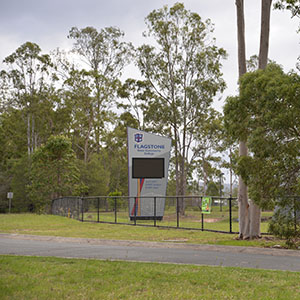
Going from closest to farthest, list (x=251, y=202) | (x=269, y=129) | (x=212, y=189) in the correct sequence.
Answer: (x=269, y=129)
(x=251, y=202)
(x=212, y=189)

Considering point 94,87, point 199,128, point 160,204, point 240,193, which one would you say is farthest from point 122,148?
point 240,193

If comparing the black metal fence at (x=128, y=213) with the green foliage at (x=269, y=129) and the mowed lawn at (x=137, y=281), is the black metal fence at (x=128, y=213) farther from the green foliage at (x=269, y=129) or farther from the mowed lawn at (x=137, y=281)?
the mowed lawn at (x=137, y=281)

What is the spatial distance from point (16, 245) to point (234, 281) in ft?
28.6

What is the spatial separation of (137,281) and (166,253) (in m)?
4.55

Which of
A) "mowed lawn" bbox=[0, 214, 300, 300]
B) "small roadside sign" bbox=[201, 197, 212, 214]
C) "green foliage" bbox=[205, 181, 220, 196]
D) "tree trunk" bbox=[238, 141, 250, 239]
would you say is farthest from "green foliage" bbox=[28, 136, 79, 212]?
"green foliage" bbox=[205, 181, 220, 196]

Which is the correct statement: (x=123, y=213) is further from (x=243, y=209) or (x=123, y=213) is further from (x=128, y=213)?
(x=243, y=209)

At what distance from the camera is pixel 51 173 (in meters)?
43.8

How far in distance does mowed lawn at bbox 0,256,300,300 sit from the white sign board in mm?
20620

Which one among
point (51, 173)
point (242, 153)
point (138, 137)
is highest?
point (138, 137)

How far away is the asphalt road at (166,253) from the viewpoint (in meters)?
10.5

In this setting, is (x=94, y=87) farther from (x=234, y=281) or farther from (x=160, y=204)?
(x=234, y=281)

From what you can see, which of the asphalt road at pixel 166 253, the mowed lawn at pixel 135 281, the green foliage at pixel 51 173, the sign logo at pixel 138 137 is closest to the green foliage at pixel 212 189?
the green foliage at pixel 51 173

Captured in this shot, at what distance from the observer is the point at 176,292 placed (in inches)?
270

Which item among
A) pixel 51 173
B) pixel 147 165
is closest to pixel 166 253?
pixel 147 165
